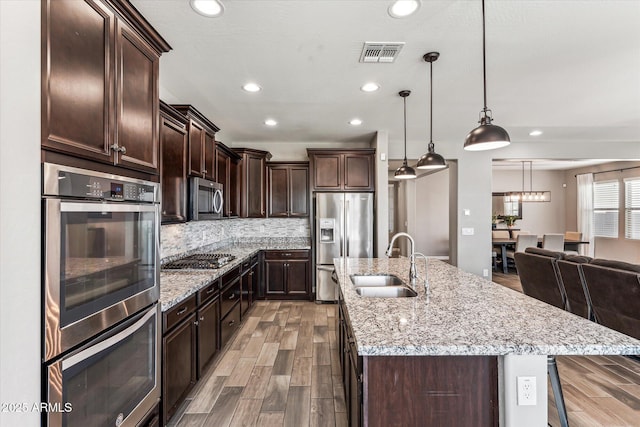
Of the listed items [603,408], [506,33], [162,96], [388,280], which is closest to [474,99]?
[506,33]

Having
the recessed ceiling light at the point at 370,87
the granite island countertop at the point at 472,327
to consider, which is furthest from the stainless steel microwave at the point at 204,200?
the recessed ceiling light at the point at 370,87

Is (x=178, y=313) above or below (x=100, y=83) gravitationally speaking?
below

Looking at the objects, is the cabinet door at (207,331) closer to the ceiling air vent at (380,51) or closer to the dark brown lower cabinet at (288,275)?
the dark brown lower cabinet at (288,275)

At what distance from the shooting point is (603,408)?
7.29ft

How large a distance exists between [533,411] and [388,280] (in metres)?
1.38

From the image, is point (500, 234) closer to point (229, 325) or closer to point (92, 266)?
point (229, 325)

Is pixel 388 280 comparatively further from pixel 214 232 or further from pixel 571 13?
pixel 214 232

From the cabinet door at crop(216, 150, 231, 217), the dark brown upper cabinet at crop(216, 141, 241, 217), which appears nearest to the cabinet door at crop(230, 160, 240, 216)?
the dark brown upper cabinet at crop(216, 141, 241, 217)

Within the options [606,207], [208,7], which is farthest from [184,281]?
[606,207]

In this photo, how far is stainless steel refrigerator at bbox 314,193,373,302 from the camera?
4797 millimetres

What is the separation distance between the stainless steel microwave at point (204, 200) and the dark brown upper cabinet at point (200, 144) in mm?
101

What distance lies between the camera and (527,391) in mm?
1231

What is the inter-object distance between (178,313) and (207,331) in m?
0.66
